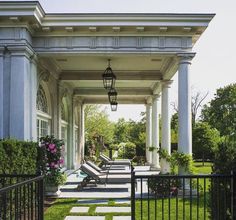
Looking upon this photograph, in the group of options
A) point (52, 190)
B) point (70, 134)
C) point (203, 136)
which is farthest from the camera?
point (203, 136)

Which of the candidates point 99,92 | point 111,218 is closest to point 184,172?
point 111,218

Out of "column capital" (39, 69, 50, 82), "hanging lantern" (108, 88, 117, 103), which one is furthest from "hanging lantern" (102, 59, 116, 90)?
"column capital" (39, 69, 50, 82)

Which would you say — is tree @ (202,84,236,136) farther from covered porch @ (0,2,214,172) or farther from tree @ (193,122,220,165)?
covered porch @ (0,2,214,172)

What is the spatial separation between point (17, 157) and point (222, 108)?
139 feet

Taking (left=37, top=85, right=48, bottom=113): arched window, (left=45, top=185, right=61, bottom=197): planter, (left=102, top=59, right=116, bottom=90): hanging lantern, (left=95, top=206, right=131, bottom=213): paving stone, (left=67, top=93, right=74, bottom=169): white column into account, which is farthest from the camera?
(left=67, top=93, right=74, bottom=169): white column

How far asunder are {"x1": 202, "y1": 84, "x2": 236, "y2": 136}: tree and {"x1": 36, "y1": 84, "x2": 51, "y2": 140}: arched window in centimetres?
3174

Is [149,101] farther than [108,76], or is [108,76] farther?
[149,101]

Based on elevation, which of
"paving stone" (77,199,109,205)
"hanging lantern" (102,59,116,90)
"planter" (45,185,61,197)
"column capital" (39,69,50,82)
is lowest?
"paving stone" (77,199,109,205)

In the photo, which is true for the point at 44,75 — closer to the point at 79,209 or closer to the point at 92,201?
the point at 92,201

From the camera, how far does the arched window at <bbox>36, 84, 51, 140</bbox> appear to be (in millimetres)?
14945

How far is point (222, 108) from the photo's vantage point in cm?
4825

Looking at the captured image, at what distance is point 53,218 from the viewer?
863 cm

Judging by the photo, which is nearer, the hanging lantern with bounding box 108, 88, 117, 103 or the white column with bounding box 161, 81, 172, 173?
the hanging lantern with bounding box 108, 88, 117, 103

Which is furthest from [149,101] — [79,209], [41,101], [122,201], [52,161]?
[79,209]
